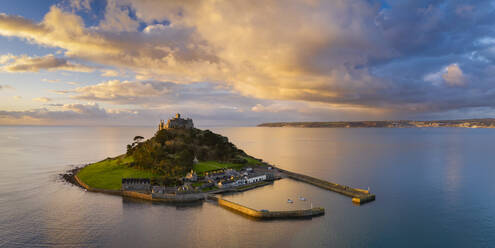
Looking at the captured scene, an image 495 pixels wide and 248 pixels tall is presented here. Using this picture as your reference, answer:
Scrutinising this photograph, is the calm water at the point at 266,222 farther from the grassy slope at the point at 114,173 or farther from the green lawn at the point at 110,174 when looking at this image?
the grassy slope at the point at 114,173

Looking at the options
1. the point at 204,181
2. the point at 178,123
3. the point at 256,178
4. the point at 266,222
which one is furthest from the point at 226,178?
the point at 178,123

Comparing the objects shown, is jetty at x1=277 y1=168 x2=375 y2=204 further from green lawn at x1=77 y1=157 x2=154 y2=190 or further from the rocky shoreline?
the rocky shoreline

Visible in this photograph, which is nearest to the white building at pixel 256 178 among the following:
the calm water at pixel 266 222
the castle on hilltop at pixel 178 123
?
the calm water at pixel 266 222

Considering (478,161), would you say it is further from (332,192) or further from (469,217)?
(332,192)

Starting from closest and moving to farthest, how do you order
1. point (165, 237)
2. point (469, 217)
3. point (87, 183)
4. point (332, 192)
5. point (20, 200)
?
1. point (165, 237)
2. point (469, 217)
3. point (20, 200)
4. point (332, 192)
5. point (87, 183)

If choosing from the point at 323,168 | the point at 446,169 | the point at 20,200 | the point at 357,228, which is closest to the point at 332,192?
the point at 357,228

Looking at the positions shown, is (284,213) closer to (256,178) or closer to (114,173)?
(256,178)

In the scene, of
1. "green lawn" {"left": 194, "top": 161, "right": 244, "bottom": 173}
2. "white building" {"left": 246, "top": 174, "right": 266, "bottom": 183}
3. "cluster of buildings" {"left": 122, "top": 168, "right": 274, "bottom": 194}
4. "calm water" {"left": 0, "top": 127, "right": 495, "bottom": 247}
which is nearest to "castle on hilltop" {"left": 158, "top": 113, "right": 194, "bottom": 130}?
"green lawn" {"left": 194, "top": 161, "right": 244, "bottom": 173}
